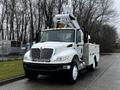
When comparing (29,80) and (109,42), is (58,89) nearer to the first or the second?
(29,80)

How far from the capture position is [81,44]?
48.3 feet

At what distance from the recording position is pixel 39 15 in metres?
53.3

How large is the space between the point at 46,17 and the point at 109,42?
22377mm

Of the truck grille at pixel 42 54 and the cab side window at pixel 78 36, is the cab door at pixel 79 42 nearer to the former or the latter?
the cab side window at pixel 78 36

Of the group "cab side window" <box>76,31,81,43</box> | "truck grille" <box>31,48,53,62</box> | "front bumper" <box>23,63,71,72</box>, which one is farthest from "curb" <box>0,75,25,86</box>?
"cab side window" <box>76,31,81,43</box>

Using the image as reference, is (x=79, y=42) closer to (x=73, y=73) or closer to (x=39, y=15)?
(x=73, y=73)

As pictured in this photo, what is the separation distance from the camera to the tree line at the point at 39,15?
5047 cm

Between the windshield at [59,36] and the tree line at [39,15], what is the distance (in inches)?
1364

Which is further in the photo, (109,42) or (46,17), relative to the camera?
(109,42)

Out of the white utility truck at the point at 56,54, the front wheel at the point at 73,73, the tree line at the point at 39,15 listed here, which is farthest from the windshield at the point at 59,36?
the tree line at the point at 39,15

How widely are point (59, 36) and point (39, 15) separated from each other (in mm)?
39919

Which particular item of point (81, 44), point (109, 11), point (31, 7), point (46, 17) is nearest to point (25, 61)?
point (81, 44)

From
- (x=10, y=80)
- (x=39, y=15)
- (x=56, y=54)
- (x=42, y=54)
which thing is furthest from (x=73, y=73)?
(x=39, y=15)

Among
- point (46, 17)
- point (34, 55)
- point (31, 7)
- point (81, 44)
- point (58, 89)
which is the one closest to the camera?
point (58, 89)
